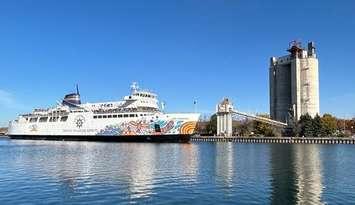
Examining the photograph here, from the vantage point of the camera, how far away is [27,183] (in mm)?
35219

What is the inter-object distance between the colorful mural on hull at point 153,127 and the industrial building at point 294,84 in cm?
6834

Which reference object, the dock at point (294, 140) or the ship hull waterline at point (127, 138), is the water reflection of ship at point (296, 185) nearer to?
the ship hull waterline at point (127, 138)

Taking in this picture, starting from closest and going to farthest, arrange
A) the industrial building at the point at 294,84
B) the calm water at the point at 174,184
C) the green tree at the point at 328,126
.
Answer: the calm water at the point at 174,184 → the green tree at the point at 328,126 → the industrial building at the point at 294,84

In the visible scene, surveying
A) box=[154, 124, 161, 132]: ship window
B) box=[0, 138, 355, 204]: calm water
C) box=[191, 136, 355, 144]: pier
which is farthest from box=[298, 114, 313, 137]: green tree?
box=[0, 138, 355, 204]: calm water

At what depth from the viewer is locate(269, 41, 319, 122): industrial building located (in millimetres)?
170875

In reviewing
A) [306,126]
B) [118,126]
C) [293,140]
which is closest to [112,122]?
[118,126]

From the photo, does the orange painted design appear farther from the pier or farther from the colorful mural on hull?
the pier

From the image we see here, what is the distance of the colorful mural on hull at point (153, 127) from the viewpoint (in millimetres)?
116625

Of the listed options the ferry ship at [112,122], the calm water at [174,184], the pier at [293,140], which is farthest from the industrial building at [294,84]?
the calm water at [174,184]

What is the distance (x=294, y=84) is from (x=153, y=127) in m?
77.0

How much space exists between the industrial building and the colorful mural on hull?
6834 cm

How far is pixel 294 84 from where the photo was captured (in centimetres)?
17462

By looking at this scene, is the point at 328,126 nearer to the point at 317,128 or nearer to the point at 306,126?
the point at 317,128

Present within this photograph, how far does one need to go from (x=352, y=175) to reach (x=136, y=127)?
83.8 metres
